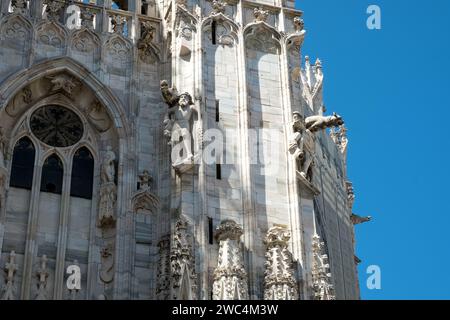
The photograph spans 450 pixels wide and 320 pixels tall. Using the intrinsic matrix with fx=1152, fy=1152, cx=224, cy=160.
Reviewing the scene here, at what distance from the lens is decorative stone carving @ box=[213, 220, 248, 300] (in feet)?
70.3

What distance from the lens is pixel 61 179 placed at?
79.9 ft

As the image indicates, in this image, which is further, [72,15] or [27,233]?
[72,15]

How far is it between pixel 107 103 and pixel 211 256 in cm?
491

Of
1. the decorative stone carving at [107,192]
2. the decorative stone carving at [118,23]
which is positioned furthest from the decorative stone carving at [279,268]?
the decorative stone carving at [118,23]

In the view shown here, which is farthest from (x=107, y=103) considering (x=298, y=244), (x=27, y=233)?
(x=298, y=244)

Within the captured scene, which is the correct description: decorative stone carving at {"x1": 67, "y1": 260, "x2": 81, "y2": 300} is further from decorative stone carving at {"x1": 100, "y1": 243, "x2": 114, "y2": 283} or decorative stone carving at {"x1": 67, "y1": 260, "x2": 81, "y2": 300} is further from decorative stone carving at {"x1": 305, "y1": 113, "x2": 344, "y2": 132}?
decorative stone carving at {"x1": 305, "y1": 113, "x2": 344, "y2": 132}

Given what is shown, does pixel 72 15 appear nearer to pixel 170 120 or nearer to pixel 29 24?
pixel 29 24

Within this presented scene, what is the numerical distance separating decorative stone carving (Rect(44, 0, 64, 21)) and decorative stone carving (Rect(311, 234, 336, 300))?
802cm

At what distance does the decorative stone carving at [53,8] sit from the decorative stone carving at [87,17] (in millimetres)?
524

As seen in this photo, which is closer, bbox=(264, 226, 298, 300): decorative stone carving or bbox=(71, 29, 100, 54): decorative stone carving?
bbox=(264, 226, 298, 300): decorative stone carving

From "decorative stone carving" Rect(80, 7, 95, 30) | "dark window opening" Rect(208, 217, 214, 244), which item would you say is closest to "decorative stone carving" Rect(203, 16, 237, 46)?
"decorative stone carving" Rect(80, 7, 95, 30)

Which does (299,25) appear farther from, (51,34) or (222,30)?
(51,34)

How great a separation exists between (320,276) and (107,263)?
4.32m

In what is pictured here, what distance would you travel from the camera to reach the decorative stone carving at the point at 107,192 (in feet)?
77.8
